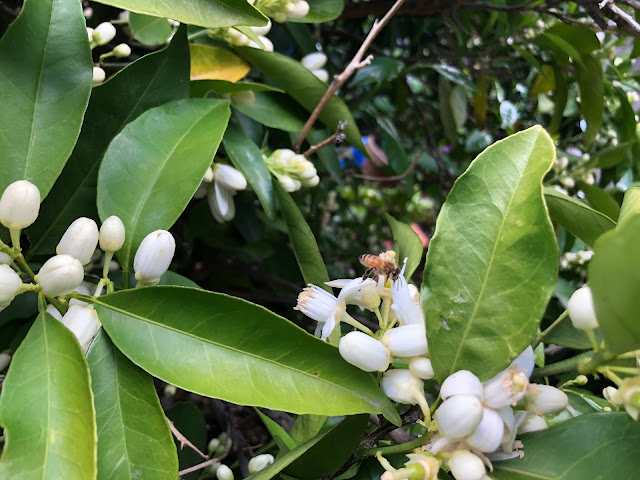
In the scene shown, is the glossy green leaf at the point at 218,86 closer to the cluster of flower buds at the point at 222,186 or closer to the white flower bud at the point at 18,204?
the cluster of flower buds at the point at 222,186

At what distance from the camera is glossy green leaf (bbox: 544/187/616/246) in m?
0.55

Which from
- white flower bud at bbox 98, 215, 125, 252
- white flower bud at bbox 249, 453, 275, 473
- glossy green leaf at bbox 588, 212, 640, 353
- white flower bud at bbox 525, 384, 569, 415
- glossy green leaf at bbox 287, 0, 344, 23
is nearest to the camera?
glossy green leaf at bbox 588, 212, 640, 353

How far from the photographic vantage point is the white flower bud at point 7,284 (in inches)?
18.6

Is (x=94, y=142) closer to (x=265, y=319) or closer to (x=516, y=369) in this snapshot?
(x=265, y=319)

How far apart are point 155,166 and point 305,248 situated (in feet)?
0.72

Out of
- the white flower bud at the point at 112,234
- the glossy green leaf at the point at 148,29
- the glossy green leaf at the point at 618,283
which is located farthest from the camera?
the glossy green leaf at the point at 148,29

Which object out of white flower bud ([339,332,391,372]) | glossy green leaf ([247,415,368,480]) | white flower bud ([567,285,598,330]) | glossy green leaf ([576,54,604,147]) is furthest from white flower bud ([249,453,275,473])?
glossy green leaf ([576,54,604,147])

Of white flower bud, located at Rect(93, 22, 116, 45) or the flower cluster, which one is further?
white flower bud, located at Rect(93, 22, 116, 45)

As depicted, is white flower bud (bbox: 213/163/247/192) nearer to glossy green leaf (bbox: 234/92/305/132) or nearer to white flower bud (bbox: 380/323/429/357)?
glossy green leaf (bbox: 234/92/305/132)

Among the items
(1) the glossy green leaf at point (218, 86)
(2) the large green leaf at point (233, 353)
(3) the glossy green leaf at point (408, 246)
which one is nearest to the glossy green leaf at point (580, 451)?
(2) the large green leaf at point (233, 353)

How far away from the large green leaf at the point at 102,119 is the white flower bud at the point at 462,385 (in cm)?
45

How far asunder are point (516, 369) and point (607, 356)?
0.21 ft

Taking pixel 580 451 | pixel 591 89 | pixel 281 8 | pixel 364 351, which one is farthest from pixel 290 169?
pixel 591 89

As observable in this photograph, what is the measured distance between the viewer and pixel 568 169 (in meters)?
1.40
